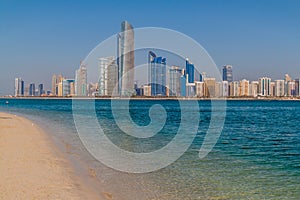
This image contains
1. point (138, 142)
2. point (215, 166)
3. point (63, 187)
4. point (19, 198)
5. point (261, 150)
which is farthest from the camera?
point (138, 142)

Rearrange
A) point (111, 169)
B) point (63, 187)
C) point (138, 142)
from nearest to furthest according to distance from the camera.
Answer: point (63, 187), point (111, 169), point (138, 142)

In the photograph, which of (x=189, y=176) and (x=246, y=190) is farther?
(x=189, y=176)

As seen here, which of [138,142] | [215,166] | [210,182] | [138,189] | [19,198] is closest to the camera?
[19,198]

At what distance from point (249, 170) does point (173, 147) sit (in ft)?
24.5

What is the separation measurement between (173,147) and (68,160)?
7769mm

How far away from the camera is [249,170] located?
48.8 feet

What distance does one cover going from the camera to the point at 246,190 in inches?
455

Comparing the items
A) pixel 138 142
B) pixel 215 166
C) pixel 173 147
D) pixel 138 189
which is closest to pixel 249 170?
pixel 215 166

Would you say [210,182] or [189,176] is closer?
[210,182]

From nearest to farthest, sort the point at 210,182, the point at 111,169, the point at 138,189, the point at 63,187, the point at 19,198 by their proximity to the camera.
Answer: the point at 19,198 < the point at 63,187 < the point at 138,189 < the point at 210,182 < the point at 111,169

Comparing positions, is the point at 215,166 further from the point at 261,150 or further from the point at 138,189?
the point at 261,150

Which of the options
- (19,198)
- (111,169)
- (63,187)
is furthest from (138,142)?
(19,198)

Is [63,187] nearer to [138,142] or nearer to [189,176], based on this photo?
[189,176]

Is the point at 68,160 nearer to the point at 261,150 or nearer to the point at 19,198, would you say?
the point at 19,198
